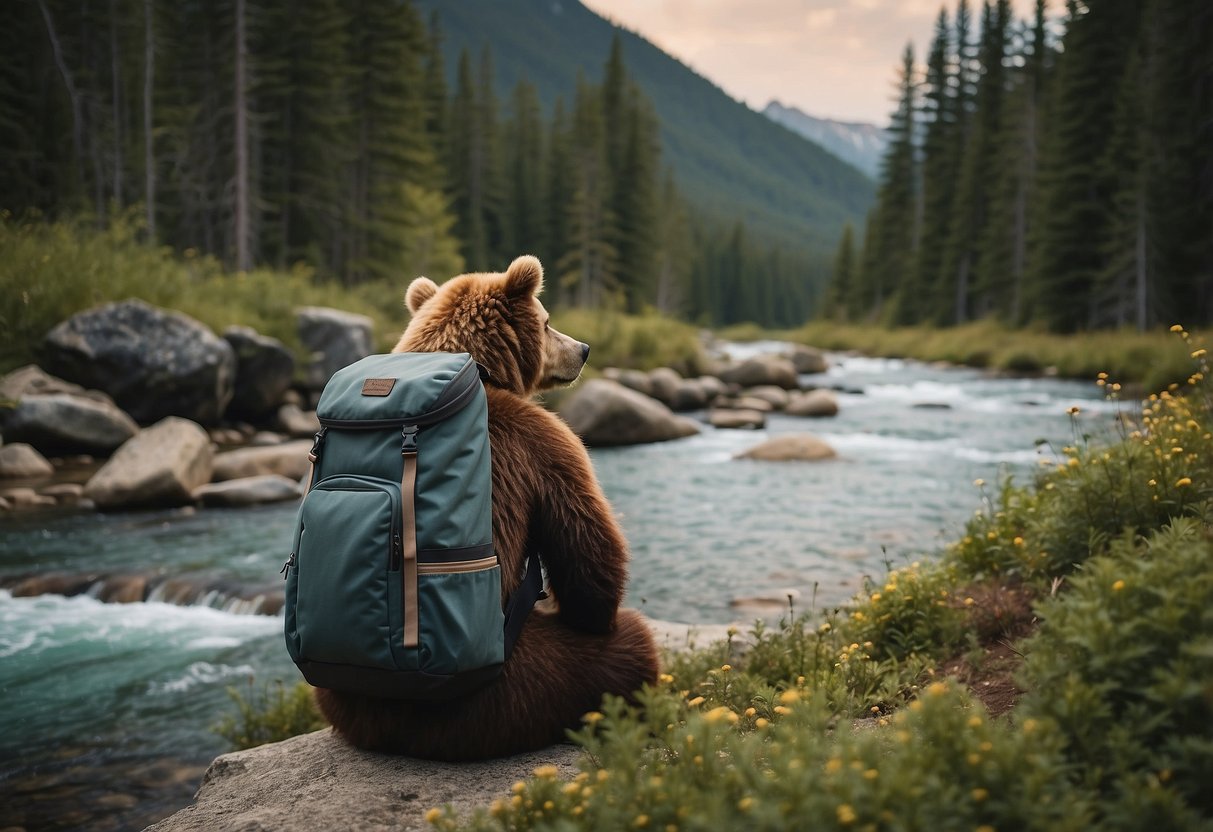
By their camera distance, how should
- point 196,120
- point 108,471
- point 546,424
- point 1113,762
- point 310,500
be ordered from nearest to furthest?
point 1113,762 → point 310,500 → point 546,424 → point 108,471 → point 196,120

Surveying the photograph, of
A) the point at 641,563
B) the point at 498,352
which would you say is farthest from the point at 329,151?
the point at 498,352

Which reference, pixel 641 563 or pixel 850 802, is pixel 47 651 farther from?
pixel 850 802

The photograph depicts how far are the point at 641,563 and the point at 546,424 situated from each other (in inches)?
238

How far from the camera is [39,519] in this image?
30.2ft

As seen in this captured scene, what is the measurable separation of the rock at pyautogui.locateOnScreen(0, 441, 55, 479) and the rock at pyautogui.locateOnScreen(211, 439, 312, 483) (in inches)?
77.8

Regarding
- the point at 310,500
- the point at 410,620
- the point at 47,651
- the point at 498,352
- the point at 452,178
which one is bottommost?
the point at 47,651

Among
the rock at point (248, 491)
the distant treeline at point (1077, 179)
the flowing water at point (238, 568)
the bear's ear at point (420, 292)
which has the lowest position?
the flowing water at point (238, 568)

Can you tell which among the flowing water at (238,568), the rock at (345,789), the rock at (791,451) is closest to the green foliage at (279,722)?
the flowing water at (238,568)

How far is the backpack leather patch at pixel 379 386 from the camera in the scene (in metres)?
2.50

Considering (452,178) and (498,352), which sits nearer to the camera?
(498,352)

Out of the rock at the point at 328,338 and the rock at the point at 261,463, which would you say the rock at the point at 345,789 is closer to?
the rock at the point at 261,463

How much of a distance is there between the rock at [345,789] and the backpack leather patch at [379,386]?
1182 millimetres

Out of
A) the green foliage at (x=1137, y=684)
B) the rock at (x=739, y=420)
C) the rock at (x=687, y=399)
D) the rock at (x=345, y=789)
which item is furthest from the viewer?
the rock at (x=687, y=399)

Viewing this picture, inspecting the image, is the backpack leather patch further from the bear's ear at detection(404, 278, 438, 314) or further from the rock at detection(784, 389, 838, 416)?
the rock at detection(784, 389, 838, 416)
